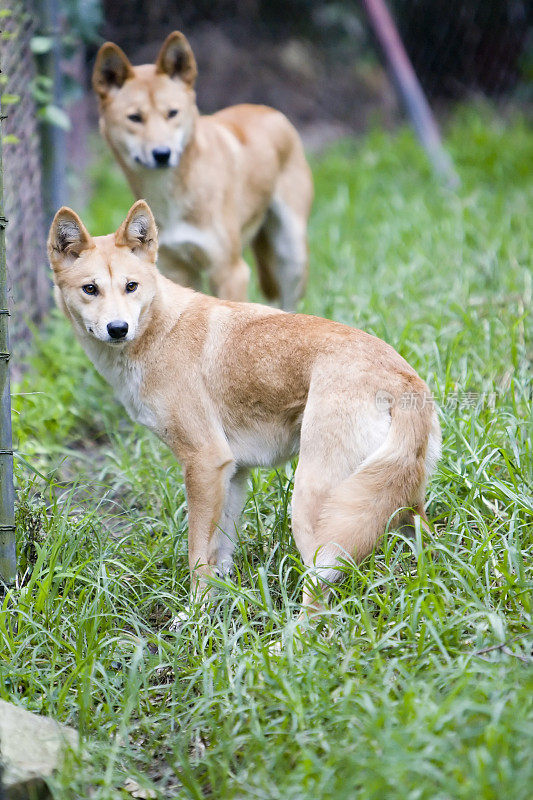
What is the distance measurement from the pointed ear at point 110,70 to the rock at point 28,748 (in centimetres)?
385

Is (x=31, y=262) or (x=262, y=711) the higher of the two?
(x=31, y=262)

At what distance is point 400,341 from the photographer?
4195 mm

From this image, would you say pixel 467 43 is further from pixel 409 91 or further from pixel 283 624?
pixel 283 624

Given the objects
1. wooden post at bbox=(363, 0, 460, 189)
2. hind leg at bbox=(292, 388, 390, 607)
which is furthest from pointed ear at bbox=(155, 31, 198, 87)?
wooden post at bbox=(363, 0, 460, 189)

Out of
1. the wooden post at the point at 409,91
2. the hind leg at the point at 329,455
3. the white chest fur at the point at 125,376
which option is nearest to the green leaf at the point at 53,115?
the white chest fur at the point at 125,376

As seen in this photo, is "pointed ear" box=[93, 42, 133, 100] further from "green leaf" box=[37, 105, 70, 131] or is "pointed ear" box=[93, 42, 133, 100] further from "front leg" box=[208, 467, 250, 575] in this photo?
"front leg" box=[208, 467, 250, 575]

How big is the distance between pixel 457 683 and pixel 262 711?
0.56 meters

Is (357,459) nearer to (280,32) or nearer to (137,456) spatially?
(137,456)

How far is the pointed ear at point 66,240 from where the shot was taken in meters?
3.14

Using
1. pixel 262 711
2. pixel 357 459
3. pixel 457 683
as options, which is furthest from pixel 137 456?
pixel 457 683

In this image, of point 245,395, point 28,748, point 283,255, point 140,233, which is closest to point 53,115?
point 283,255

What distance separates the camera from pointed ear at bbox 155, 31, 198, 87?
496cm

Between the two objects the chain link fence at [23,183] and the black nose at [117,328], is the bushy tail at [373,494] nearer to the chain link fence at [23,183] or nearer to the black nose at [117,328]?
the black nose at [117,328]

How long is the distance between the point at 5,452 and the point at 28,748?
1.07 m
